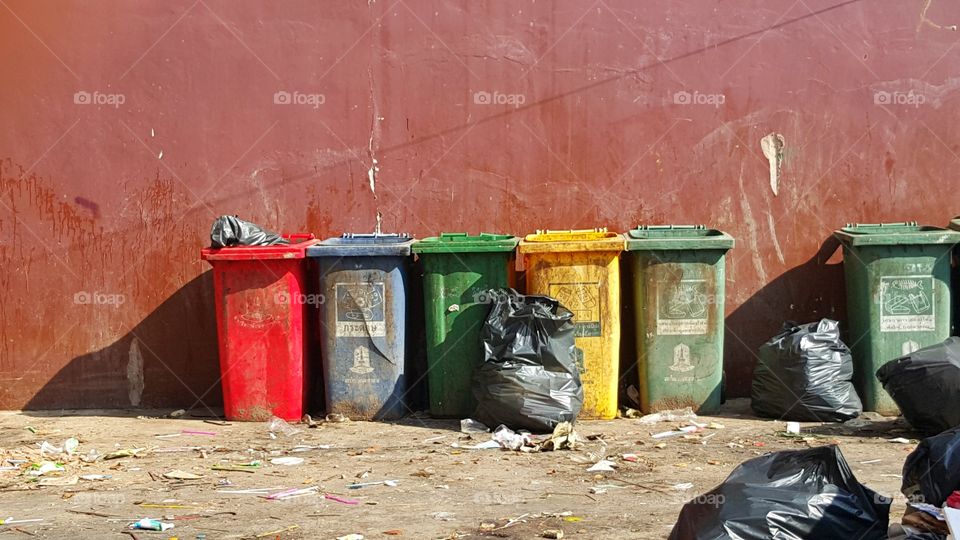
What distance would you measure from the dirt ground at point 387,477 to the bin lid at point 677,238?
119 centimetres

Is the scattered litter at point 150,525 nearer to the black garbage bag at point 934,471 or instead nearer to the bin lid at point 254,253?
the bin lid at point 254,253

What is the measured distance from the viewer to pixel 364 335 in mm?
7680

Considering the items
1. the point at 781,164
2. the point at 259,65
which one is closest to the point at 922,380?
the point at 781,164

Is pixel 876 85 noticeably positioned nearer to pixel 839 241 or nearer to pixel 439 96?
pixel 839 241

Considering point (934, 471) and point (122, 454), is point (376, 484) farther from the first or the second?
point (934, 471)

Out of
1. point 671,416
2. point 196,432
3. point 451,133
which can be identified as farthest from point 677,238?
point 196,432

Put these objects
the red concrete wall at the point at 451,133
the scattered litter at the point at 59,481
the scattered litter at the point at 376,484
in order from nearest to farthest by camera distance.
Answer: the scattered litter at the point at 376,484
the scattered litter at the point at 59,481
the red concrete wall at the point at 451,133

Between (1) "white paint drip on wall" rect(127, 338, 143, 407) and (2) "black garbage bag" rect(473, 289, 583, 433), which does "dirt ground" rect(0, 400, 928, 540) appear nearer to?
(2) "black garbage bag" rect(473, 289, 583, 433)

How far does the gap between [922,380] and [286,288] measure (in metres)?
4.12

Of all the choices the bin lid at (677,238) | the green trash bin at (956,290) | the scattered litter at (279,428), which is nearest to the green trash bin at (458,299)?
the bin lid at (677,238)

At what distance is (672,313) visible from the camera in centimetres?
767

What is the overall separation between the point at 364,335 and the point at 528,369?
1.22 metres

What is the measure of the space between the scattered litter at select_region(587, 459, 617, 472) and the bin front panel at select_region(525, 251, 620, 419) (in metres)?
1.19

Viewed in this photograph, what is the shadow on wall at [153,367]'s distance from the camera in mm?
8453
